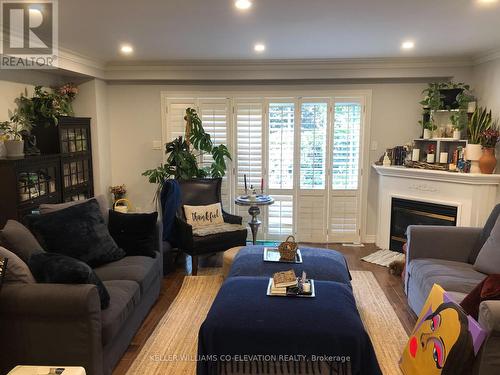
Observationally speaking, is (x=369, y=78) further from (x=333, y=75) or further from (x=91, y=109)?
(x=91, y=109)

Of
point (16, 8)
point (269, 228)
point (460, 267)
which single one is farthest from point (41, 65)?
point (460, 267)

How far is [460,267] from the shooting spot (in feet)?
9.93

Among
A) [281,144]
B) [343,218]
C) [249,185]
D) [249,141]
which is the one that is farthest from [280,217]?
[249,141]

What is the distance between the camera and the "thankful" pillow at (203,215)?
4406 mm

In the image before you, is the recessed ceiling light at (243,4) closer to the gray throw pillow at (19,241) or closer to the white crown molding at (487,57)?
the gray throw pillow at (19,241)

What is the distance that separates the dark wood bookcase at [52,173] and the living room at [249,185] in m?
0.03

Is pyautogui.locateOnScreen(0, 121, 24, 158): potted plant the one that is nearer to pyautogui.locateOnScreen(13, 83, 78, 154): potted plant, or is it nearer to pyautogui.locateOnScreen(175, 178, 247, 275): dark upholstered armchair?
pyautogui.locateOnScreen(13, 83, 78, 154): potted plant

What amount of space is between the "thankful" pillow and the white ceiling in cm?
179

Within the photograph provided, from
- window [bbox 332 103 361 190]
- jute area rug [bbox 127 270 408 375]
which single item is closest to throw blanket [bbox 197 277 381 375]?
jute area rug [bbox 127 270 408 375]

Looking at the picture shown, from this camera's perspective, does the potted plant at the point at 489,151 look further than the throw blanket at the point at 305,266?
Yes

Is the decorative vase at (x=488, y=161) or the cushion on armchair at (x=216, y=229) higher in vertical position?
the decorative vase at (x=488, y=161)

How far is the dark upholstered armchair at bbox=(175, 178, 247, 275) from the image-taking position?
4.05m

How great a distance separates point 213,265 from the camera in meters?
4.49

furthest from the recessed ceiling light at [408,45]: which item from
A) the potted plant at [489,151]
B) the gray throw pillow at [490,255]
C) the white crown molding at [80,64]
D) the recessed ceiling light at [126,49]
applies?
the white crown molding at [80,64]
